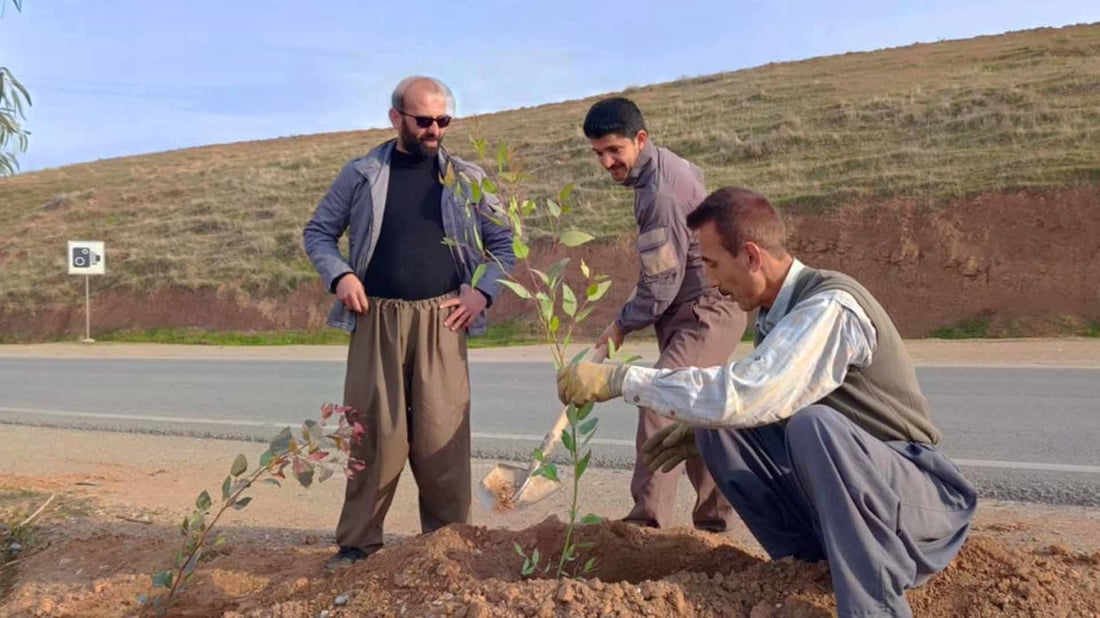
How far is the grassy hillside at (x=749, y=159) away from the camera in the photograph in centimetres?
2227

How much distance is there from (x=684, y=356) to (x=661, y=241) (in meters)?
0.47

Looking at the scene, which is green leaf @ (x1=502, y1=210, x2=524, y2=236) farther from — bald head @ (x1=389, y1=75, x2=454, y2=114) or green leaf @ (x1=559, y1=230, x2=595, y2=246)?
bald head @ (x1=389, y1=75, x2=454, y2=114)

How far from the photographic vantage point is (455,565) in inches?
115

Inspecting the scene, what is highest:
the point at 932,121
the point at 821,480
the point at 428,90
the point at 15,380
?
the point at 932,121

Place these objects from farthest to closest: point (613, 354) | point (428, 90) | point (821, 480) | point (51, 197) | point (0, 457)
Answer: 1. point (51, 197)
2. point (0, 457)
3. point (428, 90)
4. point (613, 354)
5. point (821, 480)

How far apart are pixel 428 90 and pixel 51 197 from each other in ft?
146

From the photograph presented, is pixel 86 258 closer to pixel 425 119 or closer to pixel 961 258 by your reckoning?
pixel 961 258

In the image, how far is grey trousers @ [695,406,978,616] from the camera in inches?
96.6

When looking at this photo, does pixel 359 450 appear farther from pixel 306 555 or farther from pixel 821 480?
pixel 821 480

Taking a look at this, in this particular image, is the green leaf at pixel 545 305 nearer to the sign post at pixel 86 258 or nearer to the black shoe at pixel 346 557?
the black shoe at pixel 346 557

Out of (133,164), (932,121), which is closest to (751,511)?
(932,121)

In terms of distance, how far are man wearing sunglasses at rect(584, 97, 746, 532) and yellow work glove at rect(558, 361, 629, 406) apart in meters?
1.03

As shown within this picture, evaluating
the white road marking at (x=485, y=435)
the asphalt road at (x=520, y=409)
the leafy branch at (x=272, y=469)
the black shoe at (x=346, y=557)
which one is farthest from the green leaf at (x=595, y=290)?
the white road marking at (x=485, y=435)

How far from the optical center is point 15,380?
1310 centimetres
